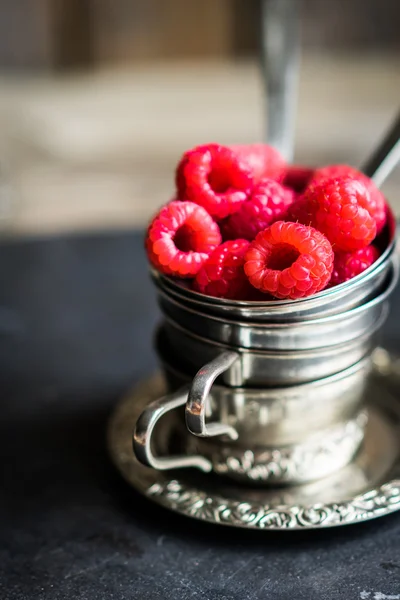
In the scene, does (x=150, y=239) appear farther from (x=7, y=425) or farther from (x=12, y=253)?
(x=12, y=253)

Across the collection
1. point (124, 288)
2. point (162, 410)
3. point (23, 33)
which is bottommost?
point (23, 33)

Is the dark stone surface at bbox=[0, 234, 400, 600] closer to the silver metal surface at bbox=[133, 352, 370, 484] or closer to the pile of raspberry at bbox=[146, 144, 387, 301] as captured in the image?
the silver metal surface at bbox=[133, 352, 370, 484]

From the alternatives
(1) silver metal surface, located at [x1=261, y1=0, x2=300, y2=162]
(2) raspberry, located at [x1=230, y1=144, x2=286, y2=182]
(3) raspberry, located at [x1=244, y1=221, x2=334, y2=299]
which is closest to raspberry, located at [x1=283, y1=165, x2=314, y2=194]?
(2) raspberry, located at [x1=230, y1=144, x2=286, y2=182]

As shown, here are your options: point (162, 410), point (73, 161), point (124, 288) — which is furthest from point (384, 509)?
point (73, 161)

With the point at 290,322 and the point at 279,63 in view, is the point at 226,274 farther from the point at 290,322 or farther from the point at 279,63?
the point at 279,63

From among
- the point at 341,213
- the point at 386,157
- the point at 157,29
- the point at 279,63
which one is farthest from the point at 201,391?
the point at 157,29

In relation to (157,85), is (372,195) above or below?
above

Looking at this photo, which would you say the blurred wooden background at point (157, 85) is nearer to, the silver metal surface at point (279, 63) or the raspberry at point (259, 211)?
the silver metal surface at point (279, 63)
